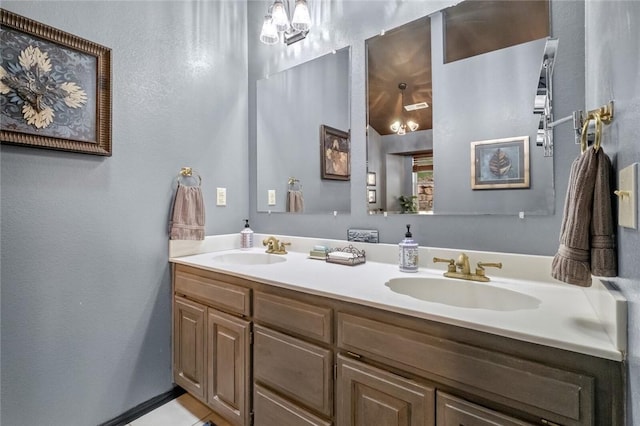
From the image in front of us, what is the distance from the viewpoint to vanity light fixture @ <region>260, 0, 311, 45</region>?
1.73 meters

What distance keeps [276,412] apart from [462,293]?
893mm

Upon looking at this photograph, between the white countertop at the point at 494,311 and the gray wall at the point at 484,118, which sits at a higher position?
the gray wall at the point at 484,118

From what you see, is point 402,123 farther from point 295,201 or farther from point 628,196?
point 628,196

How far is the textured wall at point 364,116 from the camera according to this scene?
1173 mm

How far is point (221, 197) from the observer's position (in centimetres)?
209

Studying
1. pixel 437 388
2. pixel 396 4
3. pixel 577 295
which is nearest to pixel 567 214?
pixel 577 295

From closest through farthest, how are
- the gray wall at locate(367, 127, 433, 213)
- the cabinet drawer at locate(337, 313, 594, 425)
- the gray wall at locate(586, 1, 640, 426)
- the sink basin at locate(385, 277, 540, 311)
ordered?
1. the gray wall at locate(586, 1, 640, 426)
2. the cabinet drawer at locate(337, 313, 594, 425)
3. the sink basin at locate(385, 277, 540, 311)
4. the gray wall at locate(367, 127, 433, 213)

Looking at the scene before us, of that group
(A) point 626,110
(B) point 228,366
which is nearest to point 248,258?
(B) point 228,366

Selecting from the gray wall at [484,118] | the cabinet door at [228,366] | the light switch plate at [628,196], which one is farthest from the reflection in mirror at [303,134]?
the light switch plate at [628,196]

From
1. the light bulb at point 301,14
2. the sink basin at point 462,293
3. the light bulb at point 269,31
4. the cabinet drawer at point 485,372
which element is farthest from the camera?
the light bulb at point 269,31

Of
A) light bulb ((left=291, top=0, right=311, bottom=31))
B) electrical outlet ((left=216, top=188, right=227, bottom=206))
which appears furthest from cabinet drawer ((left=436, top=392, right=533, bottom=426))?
light bulb ((left=291, top=0, right=311, bottom=31))

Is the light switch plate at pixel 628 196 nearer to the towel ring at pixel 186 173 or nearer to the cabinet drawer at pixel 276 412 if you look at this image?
the cabinet drawer at pixel 276 412

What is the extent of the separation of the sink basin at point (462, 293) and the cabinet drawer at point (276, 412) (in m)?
0.57

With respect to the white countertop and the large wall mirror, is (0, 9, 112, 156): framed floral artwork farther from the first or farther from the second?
the large wall mirror
